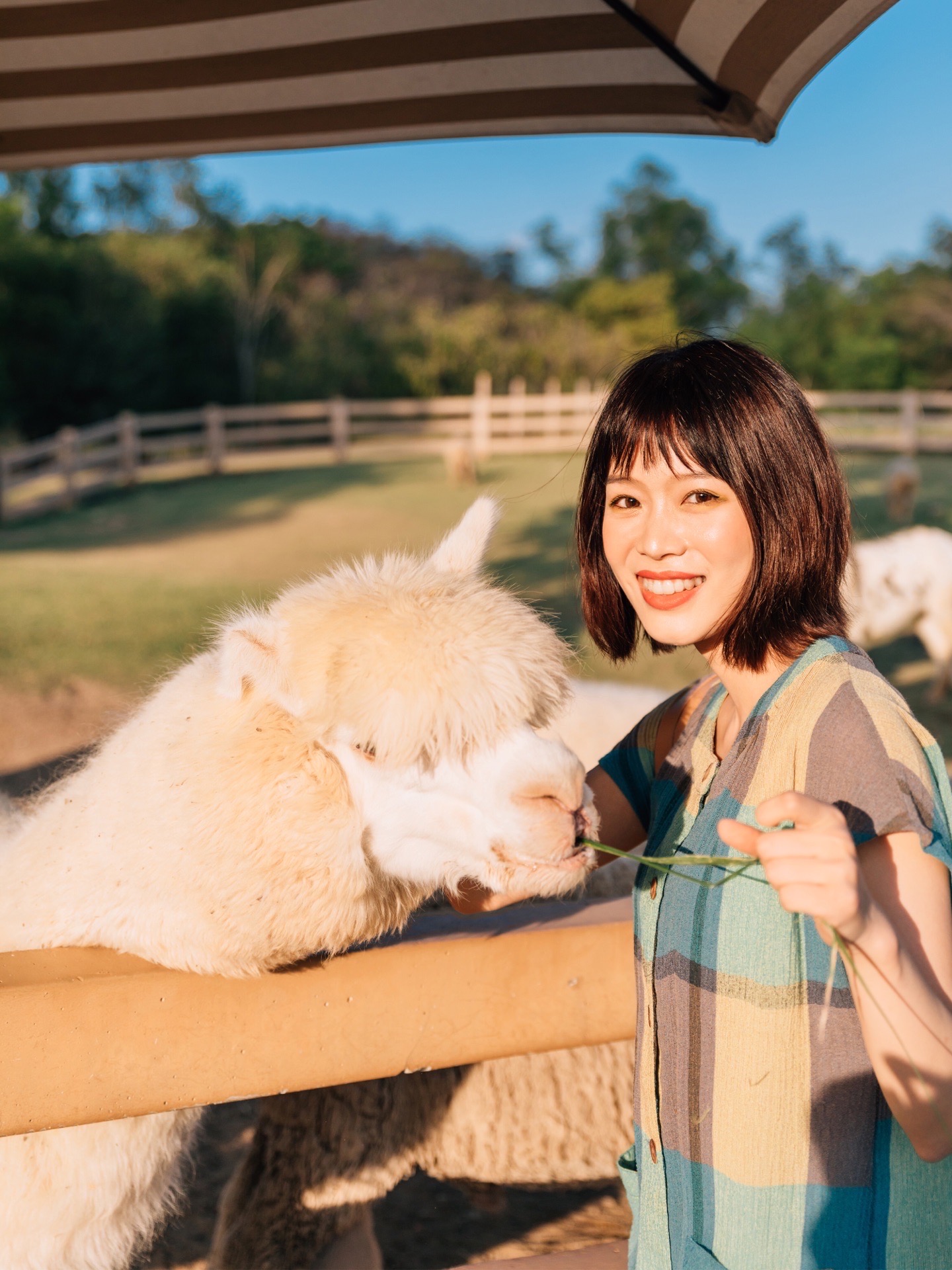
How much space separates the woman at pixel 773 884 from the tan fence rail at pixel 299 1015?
5.0 inches

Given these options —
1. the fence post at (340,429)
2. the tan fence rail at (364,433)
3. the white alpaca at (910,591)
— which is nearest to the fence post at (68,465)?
the tan fence rail at (364,433)

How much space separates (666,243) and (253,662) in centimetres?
5446

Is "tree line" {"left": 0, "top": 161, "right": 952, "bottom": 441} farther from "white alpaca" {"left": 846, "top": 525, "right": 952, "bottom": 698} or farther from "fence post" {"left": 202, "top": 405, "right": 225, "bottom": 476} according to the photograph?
"white alpaca" {"left": 846, "top": 525, "right": 952, "bottom": 698}

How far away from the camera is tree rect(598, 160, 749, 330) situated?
48.3m

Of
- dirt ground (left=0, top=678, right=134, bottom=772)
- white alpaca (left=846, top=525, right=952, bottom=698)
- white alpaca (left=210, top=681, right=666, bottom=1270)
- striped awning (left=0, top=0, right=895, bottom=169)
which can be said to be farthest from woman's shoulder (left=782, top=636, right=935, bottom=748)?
white alpaca (left=846, top=525, right=952, bottom=698)

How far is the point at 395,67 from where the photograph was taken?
228 cm

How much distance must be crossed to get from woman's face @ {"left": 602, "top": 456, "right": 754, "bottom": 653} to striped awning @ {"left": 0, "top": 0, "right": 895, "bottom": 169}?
3.45ft

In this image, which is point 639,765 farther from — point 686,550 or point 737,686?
point 686,550

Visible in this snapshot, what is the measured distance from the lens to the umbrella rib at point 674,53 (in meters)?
2.11

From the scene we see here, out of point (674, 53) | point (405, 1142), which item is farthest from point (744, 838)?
point (674, 53)

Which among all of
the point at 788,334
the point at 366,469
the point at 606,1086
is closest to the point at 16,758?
the point at 606,1086

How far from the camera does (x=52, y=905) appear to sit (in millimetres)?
1518

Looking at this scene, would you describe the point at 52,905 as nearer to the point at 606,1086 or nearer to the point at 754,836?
the point at 754,836

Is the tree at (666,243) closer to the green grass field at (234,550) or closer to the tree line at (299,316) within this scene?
the tree line at (299,316)
